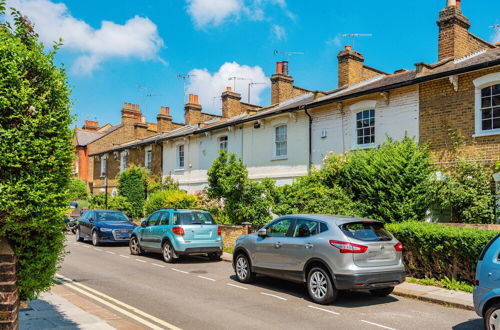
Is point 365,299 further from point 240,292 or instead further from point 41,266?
point 41,266

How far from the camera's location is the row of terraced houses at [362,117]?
13.6 metres

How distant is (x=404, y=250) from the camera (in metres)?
11.3

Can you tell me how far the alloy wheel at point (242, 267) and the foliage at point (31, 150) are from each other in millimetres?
6218

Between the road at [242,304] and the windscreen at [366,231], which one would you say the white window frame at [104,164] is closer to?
the road at [242,304]

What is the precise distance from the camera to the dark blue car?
64.5 feet

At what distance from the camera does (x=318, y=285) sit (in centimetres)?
888

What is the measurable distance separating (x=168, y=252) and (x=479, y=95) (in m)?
11.1

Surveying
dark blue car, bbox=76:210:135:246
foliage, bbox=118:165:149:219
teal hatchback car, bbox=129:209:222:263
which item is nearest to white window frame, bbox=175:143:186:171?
foliage, bbox=118:165:149:219

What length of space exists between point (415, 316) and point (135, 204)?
25.1 meters

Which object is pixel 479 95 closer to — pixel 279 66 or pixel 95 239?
pixel 279 66

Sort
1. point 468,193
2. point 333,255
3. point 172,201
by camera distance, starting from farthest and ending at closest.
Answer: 1. point 172,201
2. point 468,193
3. point 333,255

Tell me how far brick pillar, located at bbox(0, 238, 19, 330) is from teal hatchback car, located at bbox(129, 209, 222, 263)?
31.1 feet

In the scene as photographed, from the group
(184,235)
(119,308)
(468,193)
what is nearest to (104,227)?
(184,235)

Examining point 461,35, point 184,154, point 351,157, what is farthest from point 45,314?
point 184,154
